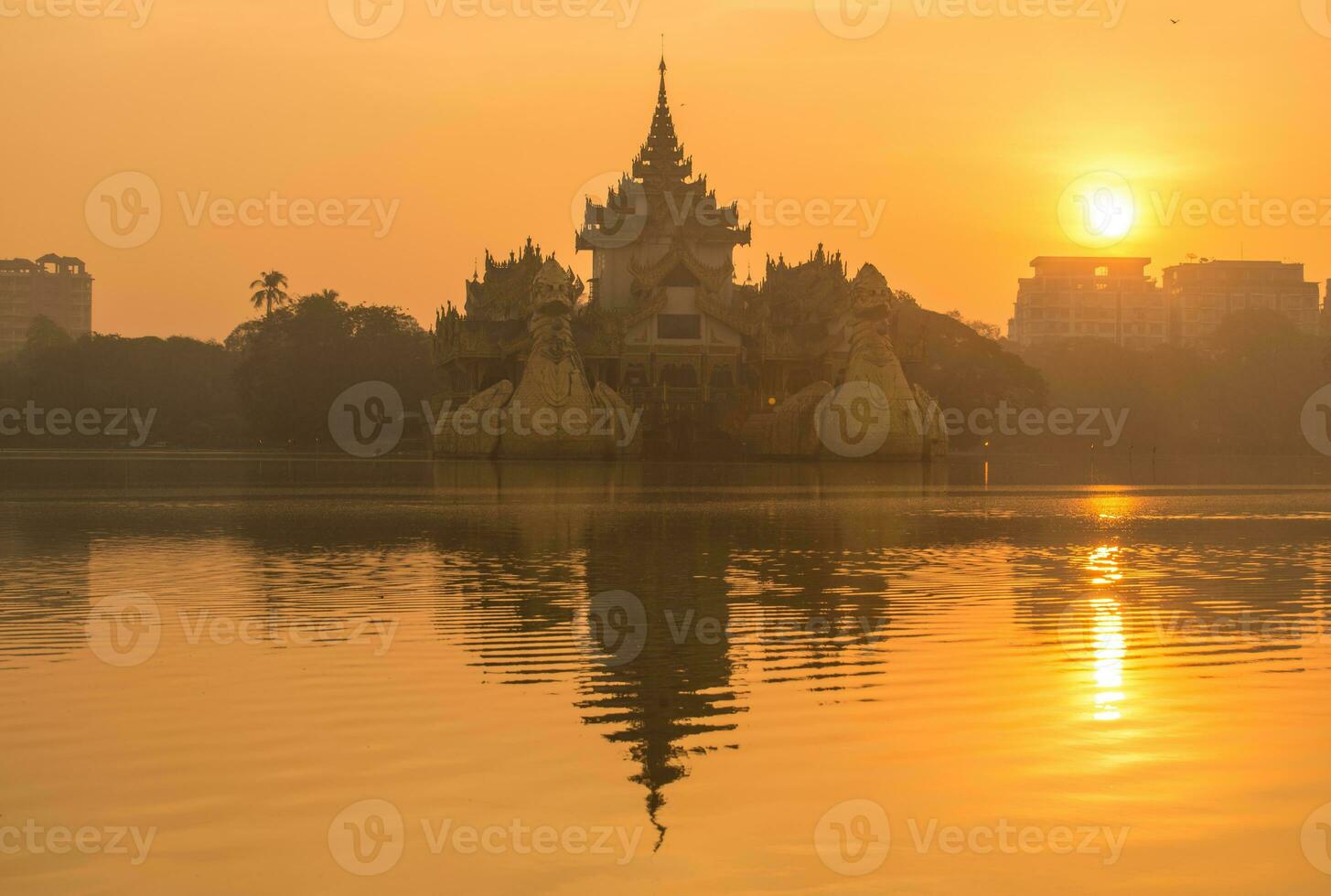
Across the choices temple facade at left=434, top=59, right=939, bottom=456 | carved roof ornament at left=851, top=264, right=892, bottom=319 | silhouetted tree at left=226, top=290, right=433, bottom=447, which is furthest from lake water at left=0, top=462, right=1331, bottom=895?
silhouetted tree at left=226, top=290, right=433, bottom=447

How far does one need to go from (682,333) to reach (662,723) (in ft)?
236

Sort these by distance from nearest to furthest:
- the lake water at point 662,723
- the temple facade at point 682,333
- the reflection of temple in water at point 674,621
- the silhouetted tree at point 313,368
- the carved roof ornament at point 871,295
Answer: the lake water at point 662,723 < the reflection of temple in water at point 674,621 < the carved roof ornament at point 871,295 < the temple facade at point 682,333 < the silhouetted tree at point 313,368

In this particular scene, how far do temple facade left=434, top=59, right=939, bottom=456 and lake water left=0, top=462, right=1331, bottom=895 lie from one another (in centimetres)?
5699

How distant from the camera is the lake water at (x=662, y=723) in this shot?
7.83m

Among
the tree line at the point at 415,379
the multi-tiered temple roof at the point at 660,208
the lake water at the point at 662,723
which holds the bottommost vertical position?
the lake water at the point at 662,723

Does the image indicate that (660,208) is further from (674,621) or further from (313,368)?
(674,621)

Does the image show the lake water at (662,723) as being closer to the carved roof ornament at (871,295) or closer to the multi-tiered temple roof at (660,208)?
the carved roof ornament at (871,295)

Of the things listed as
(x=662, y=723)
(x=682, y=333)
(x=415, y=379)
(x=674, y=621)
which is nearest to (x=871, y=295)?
(x=682, y=333)

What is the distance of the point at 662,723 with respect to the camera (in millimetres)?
10906

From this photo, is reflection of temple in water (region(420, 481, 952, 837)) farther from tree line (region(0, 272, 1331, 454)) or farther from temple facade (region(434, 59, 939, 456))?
tree line (region(0, 272, 1331, 454))

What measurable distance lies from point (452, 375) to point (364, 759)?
82156 mm

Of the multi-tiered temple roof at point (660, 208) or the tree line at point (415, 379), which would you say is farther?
the tree line at point (415, 379)

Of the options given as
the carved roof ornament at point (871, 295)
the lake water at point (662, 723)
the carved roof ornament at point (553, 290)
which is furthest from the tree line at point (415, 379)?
the lake water at point (662, 723)

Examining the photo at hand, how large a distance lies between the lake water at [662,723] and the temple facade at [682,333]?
5699cm
